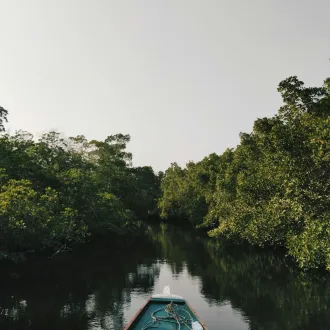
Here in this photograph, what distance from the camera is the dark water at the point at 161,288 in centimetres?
1881

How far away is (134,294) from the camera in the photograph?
24.1 metres

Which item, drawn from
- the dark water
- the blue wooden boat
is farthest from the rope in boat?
the dark water

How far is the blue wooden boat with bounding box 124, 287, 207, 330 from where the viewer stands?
50.1ft

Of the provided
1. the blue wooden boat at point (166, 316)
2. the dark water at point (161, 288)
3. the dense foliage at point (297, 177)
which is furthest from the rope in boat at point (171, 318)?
the dense foliage at point (297, 177)

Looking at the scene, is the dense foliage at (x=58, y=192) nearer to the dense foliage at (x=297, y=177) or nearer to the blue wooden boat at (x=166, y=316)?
the blue wooden boat at (x=166, y=316)

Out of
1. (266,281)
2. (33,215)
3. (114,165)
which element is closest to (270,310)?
(266,281)

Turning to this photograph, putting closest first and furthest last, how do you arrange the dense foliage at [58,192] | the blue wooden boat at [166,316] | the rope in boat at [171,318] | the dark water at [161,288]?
the blue wooden boat at [166,316], the rope in boat at [171,318], the dark water at [161,288], the dense foliage at [58,192]

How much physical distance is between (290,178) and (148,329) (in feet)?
40.5

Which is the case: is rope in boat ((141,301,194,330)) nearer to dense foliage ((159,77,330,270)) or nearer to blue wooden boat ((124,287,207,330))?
blue wooden boat ((124,287,207,330))

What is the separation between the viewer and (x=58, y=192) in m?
34.4

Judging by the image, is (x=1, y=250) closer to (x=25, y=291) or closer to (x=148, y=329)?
(x=25, y=291)

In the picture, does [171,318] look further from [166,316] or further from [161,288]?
[161,288]

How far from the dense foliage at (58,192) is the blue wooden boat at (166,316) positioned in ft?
39.0

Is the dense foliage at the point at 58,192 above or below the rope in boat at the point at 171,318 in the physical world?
above
